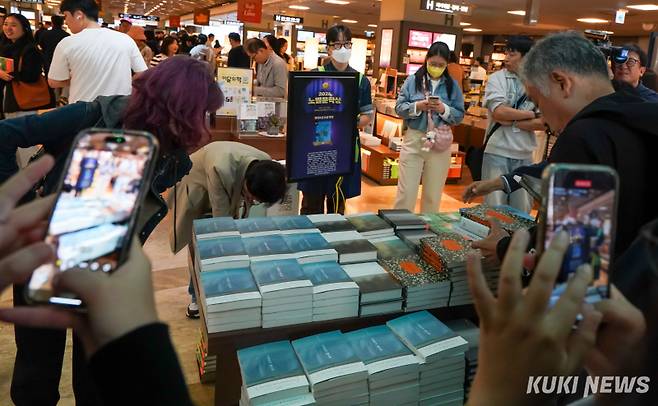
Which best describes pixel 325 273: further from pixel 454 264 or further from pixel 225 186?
pixel 225 186

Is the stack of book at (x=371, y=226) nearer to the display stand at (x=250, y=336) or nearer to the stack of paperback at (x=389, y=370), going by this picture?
the display stand at (x=250, y=336)

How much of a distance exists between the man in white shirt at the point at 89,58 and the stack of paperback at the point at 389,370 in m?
2.76

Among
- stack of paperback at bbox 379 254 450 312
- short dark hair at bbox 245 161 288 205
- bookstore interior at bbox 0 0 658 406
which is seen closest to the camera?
bookstore interior at bbox 0 0 658 406

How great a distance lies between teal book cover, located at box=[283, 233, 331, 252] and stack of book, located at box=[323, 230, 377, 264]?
0.13ft

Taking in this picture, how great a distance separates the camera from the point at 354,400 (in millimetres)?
1568

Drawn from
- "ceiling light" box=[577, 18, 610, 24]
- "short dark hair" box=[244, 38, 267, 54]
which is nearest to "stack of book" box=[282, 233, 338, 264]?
"short dark hair" box=[244, 38, 267, 54]

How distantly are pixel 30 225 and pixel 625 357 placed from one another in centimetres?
83

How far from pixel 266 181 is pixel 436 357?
112 centimetres

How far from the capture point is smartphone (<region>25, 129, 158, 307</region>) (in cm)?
68

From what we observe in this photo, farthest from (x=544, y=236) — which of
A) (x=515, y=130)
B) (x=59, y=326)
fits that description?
(x=515, y=130)

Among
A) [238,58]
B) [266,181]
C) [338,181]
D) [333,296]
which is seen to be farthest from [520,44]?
[238,58]

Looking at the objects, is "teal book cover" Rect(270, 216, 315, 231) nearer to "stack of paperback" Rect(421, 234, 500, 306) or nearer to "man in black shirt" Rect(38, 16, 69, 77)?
"stack of paperback" Rect(421, 234, 500, 306)

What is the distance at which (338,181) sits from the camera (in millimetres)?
3445

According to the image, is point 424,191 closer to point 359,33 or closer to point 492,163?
point 492,163
